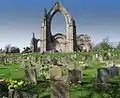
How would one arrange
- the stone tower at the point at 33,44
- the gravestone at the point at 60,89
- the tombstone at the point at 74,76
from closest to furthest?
the gravestone at the point at 60,89, the tombstone at the point at 74,76, the stone tower at the point at 33,44

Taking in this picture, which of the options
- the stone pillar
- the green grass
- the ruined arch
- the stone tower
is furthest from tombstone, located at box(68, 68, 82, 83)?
the ruined arch

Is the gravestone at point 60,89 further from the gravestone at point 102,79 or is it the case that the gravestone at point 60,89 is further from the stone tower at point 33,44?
the stone tower at point 33,44

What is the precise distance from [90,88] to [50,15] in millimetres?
66687

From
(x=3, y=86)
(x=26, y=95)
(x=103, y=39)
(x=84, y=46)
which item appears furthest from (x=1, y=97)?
(x=103, y=39)

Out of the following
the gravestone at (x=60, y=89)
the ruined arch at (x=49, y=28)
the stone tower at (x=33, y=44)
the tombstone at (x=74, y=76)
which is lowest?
the gravestone at (x=60, y=89)

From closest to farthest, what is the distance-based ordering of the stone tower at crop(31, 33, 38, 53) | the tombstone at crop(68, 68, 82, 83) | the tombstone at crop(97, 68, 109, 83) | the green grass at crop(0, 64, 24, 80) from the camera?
the tombstone at crop(97, 68, 109, 83)
the tombstone at crop(68, 68, 82, 83)
the green grass at crop(0, 64, 24, 80)
the stone tower at crop(31, 33, 38, 53)

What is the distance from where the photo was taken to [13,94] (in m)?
10.7

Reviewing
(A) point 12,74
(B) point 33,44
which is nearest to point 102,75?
(A) point 12,74

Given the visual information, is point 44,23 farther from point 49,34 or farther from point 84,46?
point 84,46

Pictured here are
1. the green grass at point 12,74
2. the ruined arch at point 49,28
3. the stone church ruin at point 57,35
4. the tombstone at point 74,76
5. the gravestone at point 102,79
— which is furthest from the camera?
the ruined arch at point 49,28

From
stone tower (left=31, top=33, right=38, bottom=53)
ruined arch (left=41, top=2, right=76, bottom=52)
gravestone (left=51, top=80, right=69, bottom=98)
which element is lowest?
gravestone (left=51, top=80, right=69, bottom=98)

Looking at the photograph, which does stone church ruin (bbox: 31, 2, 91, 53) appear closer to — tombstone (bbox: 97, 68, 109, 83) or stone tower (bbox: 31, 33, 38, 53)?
stone tower (bbox: 31, 33, 38, 53)

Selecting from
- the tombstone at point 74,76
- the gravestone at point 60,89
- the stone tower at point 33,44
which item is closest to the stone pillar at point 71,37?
the stone tower at point 33,44

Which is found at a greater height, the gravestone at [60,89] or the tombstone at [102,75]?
the tombstone at [102,75]
